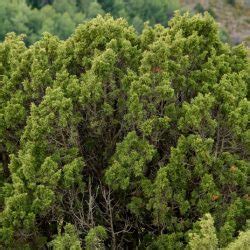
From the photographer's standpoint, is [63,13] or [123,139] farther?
[63,13]

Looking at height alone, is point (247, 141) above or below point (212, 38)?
below

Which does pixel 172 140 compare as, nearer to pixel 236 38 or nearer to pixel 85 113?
pixel 85 113

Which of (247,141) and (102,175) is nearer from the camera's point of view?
(247,141)

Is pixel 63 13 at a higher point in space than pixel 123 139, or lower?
lower

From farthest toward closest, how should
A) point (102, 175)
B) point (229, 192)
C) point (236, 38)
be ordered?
point (236, 38) < point (102, 175) < point (229, 192)

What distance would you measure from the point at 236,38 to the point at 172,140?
77.9m

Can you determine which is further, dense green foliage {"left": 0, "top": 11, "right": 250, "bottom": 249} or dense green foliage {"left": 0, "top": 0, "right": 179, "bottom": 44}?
dense green foliage {"left": 0, "top": 0, "right": 179, "bottom": 44}

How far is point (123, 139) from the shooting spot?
21.2 meters

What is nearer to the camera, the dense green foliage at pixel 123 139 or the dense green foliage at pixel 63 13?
the dense green foliage at pixel 123 139

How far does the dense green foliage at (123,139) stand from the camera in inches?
758

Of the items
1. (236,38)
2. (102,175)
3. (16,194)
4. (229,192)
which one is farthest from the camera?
(236,38)

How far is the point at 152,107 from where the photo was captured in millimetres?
19922

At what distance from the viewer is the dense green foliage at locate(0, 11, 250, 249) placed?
19.3 meters

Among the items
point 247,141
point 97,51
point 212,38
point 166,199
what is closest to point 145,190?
point 166,199
